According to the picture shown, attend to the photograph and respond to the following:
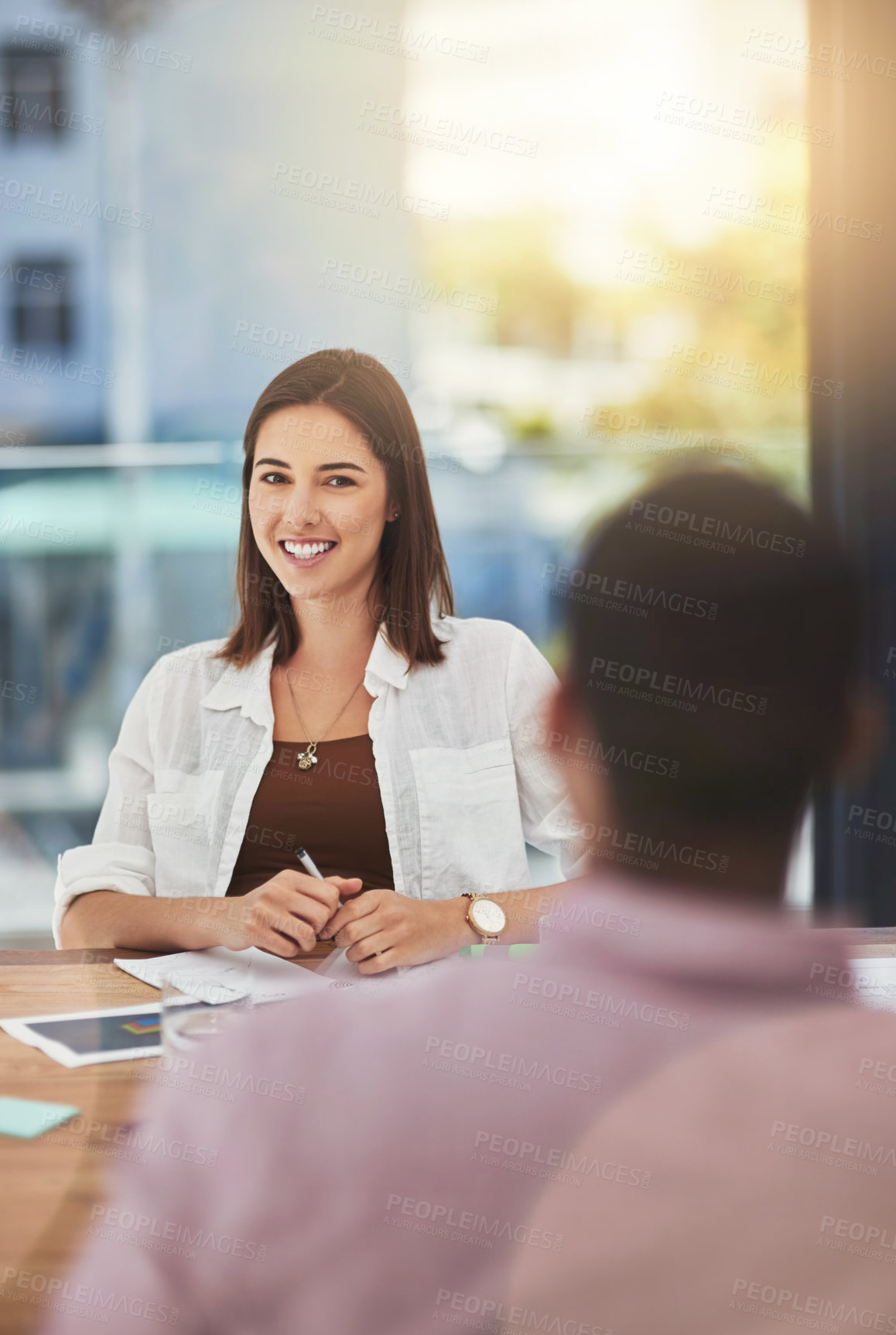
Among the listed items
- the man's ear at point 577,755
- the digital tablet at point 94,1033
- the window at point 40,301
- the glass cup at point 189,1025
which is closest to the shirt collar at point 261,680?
the digital tablet at point 94,1033

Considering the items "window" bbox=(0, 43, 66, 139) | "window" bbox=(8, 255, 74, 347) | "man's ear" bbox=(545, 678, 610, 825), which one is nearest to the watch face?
"man's ear" bbox=(545, 678, 610, 825)

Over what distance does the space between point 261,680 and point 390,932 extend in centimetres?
65

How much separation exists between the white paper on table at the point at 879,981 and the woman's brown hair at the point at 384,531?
33.3 inches

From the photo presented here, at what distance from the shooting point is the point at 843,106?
8.38 ft

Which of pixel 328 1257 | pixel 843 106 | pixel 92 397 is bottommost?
pixel 328 1257

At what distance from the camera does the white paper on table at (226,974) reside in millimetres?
1199

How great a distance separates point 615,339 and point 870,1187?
2.71 m

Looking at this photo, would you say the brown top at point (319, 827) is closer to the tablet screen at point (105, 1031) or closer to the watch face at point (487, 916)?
the watch face at point (487, 916)

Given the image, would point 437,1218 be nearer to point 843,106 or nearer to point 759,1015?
point 759,1015

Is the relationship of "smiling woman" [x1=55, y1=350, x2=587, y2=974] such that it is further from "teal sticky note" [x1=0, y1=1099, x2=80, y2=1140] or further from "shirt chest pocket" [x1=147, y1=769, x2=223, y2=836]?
"teal sticky note" [x1=0, y1=1099, x2=80, y2=1140]

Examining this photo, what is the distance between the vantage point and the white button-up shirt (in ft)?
5.74

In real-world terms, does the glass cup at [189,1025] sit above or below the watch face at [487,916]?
above

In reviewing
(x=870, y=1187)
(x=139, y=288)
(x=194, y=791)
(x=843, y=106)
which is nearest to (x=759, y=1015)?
(x=870, y=1187)

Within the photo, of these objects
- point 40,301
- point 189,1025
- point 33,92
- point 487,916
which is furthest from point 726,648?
point 33,92
